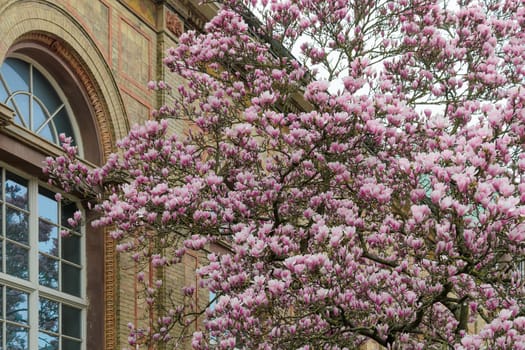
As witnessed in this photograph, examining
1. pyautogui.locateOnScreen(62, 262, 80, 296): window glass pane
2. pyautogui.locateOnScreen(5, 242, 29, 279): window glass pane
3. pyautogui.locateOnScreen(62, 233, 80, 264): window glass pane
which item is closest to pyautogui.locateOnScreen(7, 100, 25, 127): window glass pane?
pyautogui.locateOnScreen(5, 242, 29, 279): window glass pane

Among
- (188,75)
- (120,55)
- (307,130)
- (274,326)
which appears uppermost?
(120,55)

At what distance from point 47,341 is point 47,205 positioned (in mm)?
1660

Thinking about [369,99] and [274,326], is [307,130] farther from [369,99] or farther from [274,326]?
[274,326]

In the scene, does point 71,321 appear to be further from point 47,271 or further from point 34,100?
point 34,100

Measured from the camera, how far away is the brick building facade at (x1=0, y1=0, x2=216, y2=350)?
11.6 metres

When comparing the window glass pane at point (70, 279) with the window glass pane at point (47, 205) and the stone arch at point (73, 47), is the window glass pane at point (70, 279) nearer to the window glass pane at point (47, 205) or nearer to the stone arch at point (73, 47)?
the window glass pane at point (47, 205)

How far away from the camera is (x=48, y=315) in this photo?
39.9ft

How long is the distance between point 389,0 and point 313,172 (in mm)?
3035

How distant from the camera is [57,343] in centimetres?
1223

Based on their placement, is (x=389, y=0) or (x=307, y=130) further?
(x=389, y=0)

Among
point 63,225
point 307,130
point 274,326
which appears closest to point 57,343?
point 63,225

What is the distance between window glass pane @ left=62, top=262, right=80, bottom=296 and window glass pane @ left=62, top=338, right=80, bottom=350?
0.60 m

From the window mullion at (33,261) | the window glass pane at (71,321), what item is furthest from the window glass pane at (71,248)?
the window mullion at (33,261)

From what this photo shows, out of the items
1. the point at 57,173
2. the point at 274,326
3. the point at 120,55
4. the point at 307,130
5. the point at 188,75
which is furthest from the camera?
the point at 120,55
